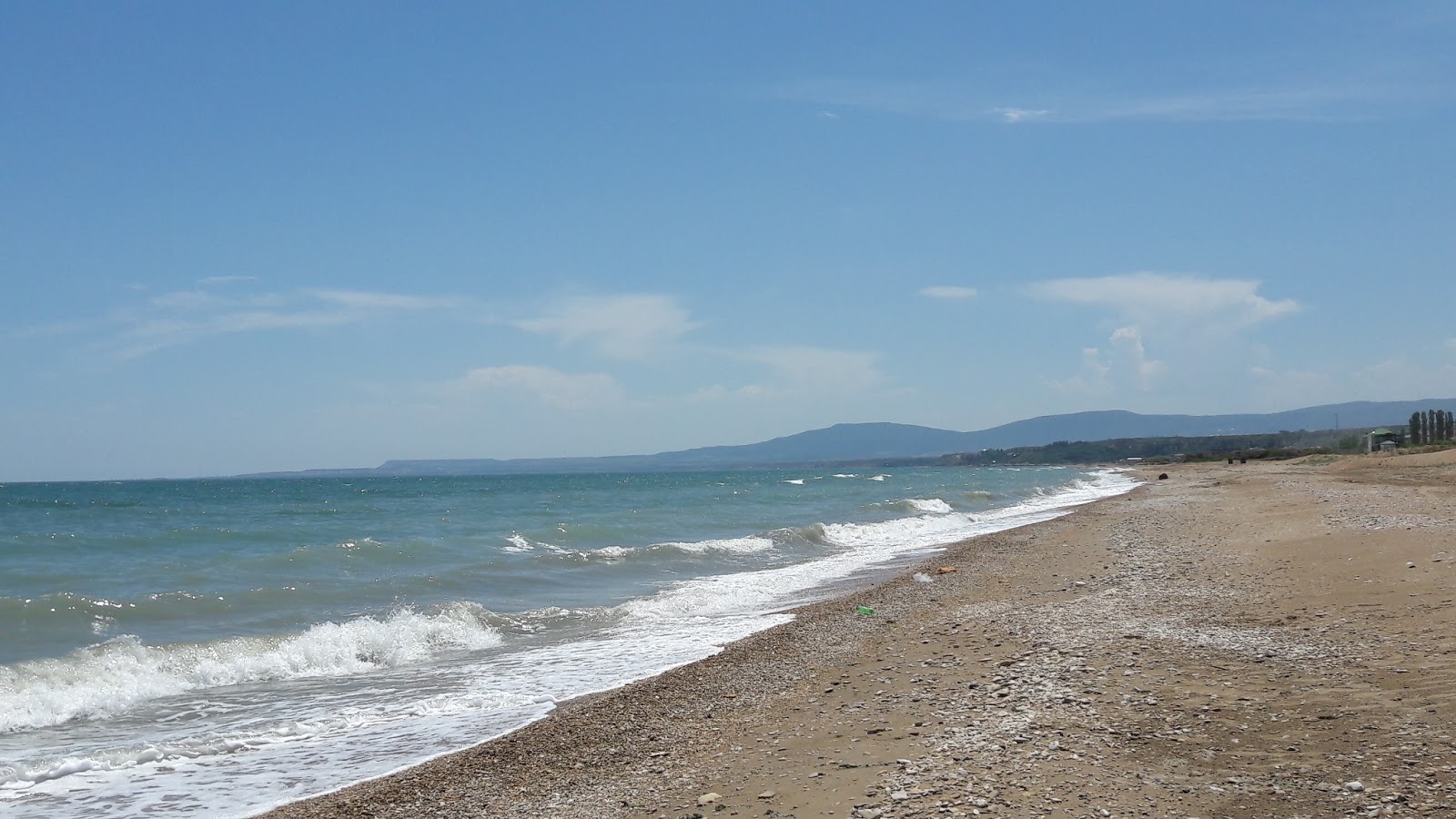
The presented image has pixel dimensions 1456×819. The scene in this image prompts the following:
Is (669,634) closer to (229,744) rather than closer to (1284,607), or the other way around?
(229,744)

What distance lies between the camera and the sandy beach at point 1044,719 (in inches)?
192

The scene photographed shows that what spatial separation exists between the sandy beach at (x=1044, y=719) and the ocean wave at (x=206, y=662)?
4130 mm

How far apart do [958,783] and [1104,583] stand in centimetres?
845

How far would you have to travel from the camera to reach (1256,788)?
15.4 ft

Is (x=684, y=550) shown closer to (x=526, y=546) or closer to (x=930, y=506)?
(x=526, y=546)

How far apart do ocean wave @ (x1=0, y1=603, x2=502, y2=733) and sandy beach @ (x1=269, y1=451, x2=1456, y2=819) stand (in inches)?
163

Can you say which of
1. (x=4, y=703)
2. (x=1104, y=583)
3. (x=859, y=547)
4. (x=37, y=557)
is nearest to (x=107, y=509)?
(x=37, y=557)

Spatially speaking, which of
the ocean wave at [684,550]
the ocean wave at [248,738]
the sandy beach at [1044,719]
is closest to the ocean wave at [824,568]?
the ocean wave at [684,550]

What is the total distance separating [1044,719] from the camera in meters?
6.14

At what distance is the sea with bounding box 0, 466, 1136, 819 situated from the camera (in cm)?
713

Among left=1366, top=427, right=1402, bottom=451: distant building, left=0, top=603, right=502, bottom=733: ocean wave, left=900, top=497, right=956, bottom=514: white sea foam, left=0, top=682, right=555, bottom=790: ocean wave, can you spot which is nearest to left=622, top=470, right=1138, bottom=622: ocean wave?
left=900, top=497, right=956, bottom=514: white sea foam

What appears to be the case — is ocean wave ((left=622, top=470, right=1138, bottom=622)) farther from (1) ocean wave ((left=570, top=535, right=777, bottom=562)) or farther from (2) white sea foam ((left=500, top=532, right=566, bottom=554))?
(2) white sea foam ((left=500, top=532, right=566, bottom=554))

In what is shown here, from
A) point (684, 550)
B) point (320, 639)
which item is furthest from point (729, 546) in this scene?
point (320, 639)

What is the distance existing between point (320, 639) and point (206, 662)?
1.30 m
